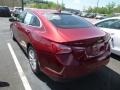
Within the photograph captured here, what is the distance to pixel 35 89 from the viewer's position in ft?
17.1

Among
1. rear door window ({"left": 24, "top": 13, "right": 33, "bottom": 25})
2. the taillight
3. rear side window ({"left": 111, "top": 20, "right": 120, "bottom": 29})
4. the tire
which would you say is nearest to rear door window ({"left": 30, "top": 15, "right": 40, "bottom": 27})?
rear door window ({"left": 24, "top": 13, "right": 33, "bottom": 25})

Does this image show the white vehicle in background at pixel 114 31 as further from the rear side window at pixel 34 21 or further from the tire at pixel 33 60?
the tire at pixel 33 60

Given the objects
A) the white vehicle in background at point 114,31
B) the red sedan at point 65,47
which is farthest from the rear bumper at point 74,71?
the white vehicle in background at point 114,31

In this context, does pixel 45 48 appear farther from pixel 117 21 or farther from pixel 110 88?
pixel 117 21

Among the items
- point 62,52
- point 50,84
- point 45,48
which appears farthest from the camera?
point 50,84

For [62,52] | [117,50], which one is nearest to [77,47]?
[62,52]

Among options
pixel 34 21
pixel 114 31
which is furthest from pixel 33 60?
pixel 114 31

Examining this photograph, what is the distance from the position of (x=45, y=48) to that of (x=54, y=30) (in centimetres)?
47

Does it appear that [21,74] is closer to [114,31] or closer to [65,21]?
[65,21]

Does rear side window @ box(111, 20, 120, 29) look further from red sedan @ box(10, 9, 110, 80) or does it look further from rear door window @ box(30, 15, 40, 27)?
rear door window @ box(30, 15, 40, 27)

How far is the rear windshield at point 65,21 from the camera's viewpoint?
5652mm

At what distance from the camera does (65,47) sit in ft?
15.3

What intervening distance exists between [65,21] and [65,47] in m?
1.36

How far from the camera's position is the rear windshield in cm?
565
